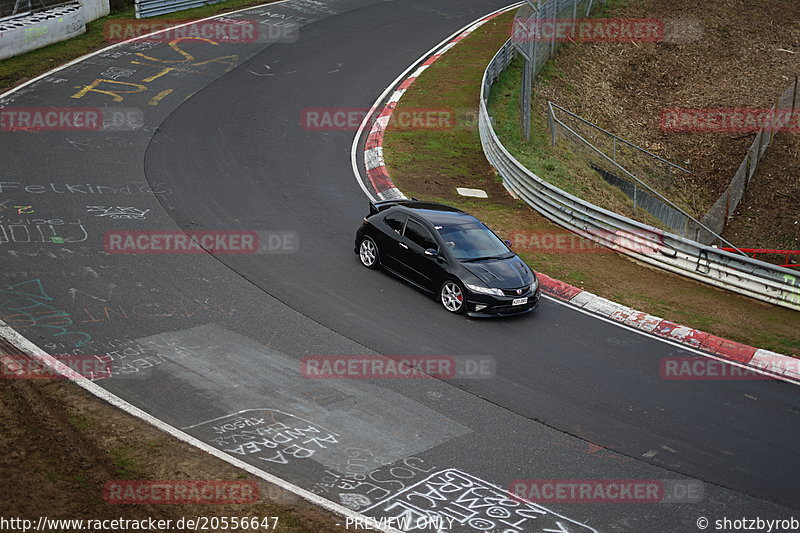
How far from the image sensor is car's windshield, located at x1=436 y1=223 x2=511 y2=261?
15.7 meters

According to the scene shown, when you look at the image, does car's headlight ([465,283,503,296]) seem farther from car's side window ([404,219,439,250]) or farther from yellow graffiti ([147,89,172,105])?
yellow graffiti ([147,89,172,105])

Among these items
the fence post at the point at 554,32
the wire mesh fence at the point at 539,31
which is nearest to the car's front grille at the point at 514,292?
the wire mesh fence at the point at 539,31

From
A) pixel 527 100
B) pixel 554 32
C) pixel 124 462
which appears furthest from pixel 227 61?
pixel 124 462

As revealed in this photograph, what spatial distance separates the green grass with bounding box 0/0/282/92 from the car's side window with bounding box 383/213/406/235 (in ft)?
50.1

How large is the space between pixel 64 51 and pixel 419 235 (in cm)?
1926

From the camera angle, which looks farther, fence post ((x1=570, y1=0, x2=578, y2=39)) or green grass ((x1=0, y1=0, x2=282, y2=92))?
fence post ((x1=570, y1=0, x2=578, y2=39))

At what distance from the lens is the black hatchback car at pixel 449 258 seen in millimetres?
14906

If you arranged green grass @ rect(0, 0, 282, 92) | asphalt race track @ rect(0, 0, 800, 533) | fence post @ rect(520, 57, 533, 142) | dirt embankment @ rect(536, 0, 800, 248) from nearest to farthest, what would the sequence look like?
asphalt race track @ rect(0, 0, 800, 533) → fence post @ rect(520, 57, 533, 142) → green grass @ rect(0, 0, 282, 92) → dirt embankment @ rect(536, 0, 800, 248)

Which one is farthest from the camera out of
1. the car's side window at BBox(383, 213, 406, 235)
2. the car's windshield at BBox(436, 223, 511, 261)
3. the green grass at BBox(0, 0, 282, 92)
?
the green grass at BBox(0, 0, 282, 92)

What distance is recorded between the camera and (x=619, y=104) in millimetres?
33781

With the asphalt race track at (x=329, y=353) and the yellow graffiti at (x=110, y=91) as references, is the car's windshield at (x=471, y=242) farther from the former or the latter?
the yellow graffiti at (x=110, y=91)

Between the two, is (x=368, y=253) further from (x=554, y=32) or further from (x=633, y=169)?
(x=554, y=32)

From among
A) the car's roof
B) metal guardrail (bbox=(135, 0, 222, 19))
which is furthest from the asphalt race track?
metal guardrail (bbox=(135, 0, 222, 19))

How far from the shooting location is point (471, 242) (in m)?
16.0
